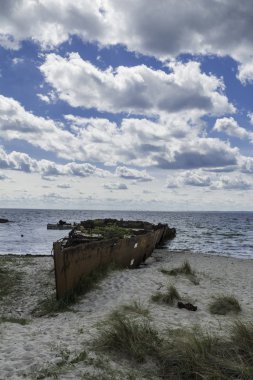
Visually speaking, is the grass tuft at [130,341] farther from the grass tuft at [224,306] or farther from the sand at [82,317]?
the grass tuft at [224,306]

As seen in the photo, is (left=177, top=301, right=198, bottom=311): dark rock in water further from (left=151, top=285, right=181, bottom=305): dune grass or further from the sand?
(left=151, top=285, right=181, bottom=305): dune grass

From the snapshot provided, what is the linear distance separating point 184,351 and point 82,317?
3.51 m

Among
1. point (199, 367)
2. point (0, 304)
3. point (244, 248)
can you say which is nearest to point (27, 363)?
point (199, 367)

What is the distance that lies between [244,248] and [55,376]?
3174cm

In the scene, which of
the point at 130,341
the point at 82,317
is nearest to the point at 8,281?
the point at 82,317

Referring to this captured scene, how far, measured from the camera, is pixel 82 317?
8.57m

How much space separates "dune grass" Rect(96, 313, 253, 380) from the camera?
530 cm

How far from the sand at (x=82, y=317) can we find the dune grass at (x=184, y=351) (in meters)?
0.31

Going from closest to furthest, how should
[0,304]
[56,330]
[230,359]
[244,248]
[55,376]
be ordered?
1. [55,376]
2. [230,359]
3. [56,330]
4. [0,304]
5. [244,248]

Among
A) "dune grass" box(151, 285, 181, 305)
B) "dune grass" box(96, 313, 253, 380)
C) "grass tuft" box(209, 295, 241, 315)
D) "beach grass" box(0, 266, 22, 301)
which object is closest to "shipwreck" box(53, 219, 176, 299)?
"beach grass" box(0, 266, 22, 301)

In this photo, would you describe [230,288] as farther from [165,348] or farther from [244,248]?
[244,248]

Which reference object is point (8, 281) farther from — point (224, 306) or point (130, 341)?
point (130, 341)

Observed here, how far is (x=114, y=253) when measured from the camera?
14859mm

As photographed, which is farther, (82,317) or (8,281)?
(8,281)
